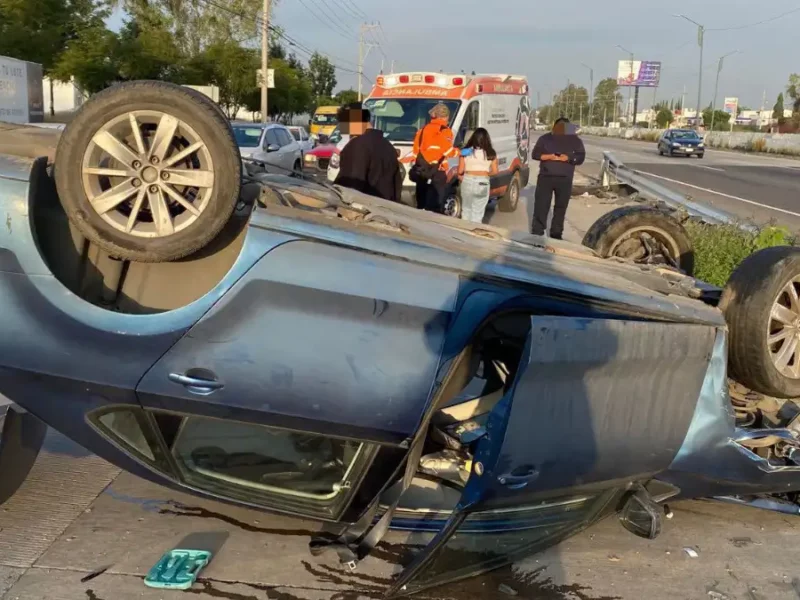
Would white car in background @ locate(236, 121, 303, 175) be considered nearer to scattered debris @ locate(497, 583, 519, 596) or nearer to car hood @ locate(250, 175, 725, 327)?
car hood @ locate(250, 175, 725, 327)

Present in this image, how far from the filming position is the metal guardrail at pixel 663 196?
9414 millimetres

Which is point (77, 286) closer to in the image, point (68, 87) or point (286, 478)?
point (286, 478)

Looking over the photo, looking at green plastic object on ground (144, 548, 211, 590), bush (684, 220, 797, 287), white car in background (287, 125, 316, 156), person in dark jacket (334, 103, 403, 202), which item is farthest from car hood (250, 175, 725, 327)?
white car in background (287, 125, 316, 156)

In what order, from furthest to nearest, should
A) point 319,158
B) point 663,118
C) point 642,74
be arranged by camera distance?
point 642,74, point 663,118, point 319,158

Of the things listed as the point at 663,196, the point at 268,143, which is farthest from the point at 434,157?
the point at 268,143

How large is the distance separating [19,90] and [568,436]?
21058 mm

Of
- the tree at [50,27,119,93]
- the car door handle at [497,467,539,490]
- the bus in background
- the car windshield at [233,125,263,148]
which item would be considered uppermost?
the tree at [50,27,119,93]

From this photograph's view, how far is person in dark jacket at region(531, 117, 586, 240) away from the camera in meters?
9.37

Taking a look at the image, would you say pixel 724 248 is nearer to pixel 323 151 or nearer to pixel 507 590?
pixel 507 590

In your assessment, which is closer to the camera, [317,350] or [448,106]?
[317,350]

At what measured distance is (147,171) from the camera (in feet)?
8.48

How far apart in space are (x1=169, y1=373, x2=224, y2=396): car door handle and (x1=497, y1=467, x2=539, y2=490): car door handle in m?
1.00

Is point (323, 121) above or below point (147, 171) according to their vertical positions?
above

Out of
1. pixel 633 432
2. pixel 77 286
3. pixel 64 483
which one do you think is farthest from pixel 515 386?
pixel 64 483
